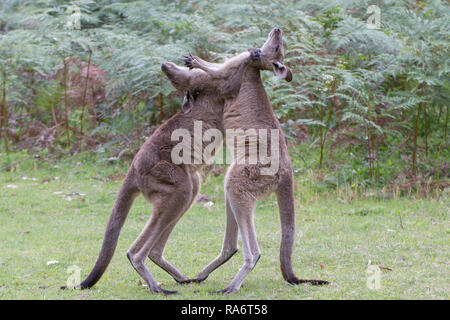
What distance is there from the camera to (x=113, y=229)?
18.3 ft

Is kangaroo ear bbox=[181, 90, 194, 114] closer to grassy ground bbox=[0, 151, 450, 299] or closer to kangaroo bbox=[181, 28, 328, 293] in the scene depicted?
kangaroo bbox=[181, 28, 328, 293]

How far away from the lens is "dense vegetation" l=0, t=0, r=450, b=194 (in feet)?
30.4

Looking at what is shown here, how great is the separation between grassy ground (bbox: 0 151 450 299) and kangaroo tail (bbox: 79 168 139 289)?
172 mm

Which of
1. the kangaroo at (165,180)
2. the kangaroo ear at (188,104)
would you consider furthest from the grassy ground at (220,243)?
the kangaroo ear at (188,104)

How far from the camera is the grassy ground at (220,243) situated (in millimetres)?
5531

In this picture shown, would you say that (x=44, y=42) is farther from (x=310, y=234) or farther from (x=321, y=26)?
(x=310, y=234)

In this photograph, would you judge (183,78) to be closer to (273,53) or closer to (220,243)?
(273,53)

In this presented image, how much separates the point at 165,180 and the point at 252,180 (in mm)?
846

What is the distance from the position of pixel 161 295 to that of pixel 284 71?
2.60 meters

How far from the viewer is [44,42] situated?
1130cm

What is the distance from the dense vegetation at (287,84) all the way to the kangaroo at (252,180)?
2.93 m

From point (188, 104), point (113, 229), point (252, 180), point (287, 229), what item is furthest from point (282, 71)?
point (113, 229)

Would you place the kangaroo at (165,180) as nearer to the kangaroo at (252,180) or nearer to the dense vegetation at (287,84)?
the kangaroo at (252,180)

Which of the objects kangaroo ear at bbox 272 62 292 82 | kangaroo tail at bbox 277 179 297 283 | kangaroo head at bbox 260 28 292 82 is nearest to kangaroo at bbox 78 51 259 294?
kangaroo head at bbox 260 28 292 82
